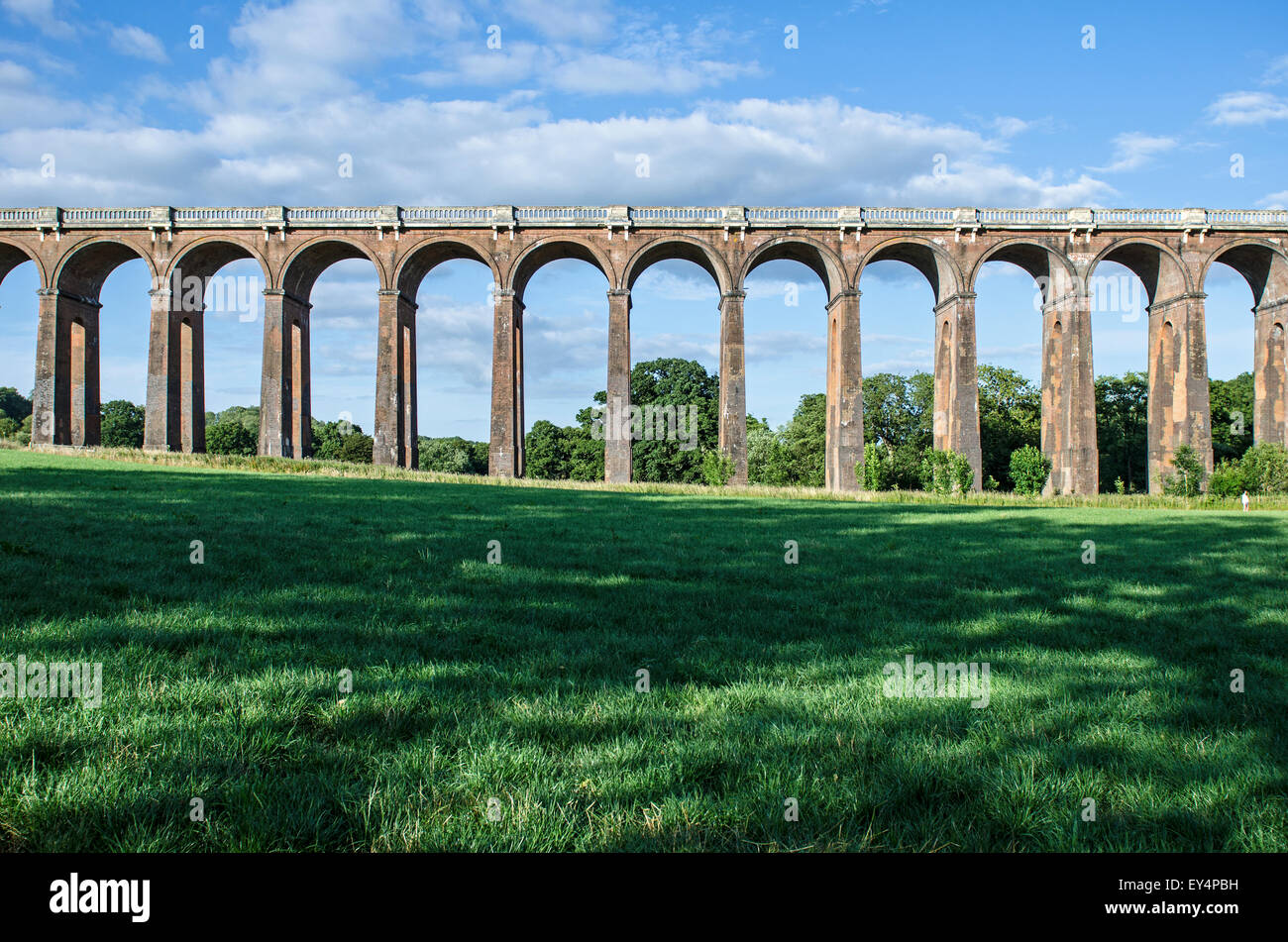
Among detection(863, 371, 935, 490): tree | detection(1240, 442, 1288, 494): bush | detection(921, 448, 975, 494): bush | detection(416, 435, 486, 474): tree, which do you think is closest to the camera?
detection(1240, 442, 1288, 494): bush

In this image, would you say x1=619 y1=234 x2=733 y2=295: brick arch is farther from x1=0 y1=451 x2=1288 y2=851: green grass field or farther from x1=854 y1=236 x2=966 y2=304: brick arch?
x1=0 y1=451 x2=1288 y2=851: green grass field

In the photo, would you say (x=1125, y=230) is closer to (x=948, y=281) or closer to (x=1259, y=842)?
(x=948, y=281)

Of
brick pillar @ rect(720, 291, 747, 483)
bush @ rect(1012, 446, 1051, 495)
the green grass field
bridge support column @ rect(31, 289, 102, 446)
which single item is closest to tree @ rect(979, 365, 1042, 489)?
bush @ rect(1012, 446, 1051, 495)

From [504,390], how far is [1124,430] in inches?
2251

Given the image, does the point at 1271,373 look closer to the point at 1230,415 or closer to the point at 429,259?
the point at 1230,415

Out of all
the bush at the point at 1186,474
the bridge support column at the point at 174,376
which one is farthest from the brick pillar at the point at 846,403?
the bridge support column at the point at 174,376

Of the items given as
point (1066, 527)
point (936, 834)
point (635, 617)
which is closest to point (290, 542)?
point (635, 617)

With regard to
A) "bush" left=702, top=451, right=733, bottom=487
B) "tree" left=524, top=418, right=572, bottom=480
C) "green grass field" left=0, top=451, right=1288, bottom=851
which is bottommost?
"green grass field" left=0, top=451, right=1288, bottom=851

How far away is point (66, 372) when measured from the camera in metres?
39.4

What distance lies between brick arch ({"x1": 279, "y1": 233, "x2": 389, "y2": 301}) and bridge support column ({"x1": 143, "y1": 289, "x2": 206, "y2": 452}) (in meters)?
5.81

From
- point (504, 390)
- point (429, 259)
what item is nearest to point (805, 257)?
point (504, 390)

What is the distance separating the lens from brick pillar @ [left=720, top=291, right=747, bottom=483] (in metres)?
36.6
